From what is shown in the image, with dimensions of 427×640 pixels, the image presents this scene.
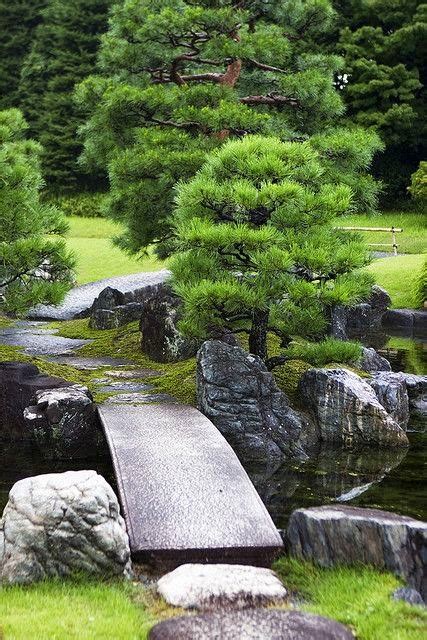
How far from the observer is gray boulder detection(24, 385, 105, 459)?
8.05m

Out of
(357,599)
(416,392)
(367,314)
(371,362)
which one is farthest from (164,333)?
(367,314)

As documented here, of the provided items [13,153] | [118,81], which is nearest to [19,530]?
[13,153]

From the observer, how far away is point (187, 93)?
432 inches

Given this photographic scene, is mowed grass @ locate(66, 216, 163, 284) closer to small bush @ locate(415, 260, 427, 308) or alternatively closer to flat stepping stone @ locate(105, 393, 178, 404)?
small bush @ locate(415, 260, 427, 308)

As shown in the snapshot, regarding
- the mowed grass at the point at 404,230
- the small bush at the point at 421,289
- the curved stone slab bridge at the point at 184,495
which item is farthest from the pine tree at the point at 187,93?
the mowed grass at the point at 404,230

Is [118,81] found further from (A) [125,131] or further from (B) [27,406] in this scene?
(B) [27,406]

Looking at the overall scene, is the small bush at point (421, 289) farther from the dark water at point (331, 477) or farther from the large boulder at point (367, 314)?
the dark water at point (331, 477)

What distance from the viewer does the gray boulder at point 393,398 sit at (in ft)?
31.4

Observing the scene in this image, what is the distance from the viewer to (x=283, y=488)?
287 inches

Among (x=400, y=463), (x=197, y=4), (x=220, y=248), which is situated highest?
(x=197, y=4)

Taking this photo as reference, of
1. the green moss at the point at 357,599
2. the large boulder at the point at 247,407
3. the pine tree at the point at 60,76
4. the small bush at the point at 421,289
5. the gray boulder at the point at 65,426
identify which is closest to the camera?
the green moss at the point at 357,599

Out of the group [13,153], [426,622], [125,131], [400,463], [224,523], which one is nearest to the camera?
[426,622]

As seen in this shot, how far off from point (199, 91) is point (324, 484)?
608 centimetres

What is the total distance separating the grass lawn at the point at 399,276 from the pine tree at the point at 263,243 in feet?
34.7
